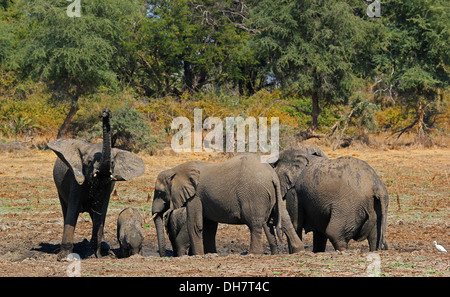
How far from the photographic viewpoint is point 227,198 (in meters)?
8.99

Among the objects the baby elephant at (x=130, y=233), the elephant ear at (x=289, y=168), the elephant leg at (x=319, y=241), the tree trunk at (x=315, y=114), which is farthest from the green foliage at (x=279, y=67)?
the elephant leg at (x=319, y=241)

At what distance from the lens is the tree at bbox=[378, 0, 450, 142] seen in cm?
2583

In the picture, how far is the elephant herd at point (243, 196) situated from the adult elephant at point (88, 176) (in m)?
0.01

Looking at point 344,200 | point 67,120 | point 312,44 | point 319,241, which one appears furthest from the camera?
point 67,120

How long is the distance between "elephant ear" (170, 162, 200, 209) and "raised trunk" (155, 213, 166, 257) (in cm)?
55

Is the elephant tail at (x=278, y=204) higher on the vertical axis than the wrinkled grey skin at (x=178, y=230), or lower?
higher

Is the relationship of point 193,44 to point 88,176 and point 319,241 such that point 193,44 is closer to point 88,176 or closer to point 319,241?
point 319,241

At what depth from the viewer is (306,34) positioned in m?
25.2

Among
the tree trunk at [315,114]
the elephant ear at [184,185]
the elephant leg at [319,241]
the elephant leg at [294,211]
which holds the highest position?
the tree trunk at [315,114]

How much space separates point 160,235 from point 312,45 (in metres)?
16.4

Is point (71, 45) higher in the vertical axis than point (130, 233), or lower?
higher

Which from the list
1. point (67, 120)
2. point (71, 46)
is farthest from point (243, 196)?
point (67, 120)

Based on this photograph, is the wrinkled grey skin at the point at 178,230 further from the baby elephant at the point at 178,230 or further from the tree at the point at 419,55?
the tree at the point at 419,55

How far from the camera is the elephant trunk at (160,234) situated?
9750 millimetres
